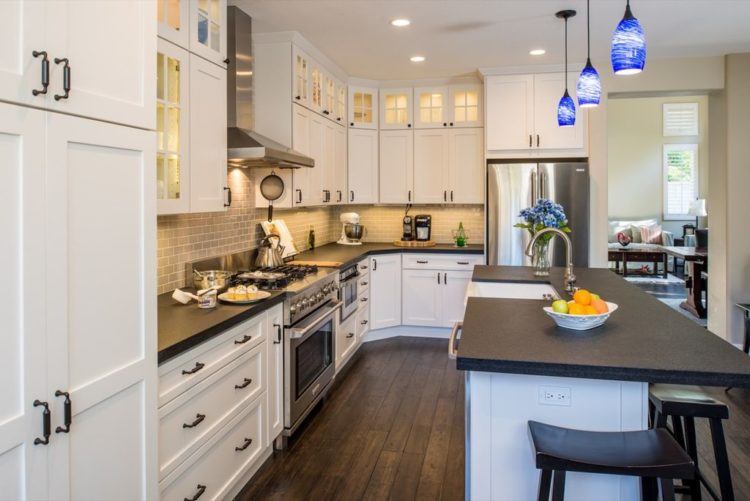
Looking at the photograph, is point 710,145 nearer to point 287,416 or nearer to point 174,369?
point 287,416

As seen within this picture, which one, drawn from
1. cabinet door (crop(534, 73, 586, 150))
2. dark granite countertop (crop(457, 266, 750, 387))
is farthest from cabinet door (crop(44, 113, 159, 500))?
cabinet door (crop(534, 73, 586, 150))

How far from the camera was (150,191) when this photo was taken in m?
1.69

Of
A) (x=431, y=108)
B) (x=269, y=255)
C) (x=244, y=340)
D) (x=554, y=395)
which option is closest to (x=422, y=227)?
(x=431, y=108)

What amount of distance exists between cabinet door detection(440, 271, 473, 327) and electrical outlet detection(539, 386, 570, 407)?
3.61m

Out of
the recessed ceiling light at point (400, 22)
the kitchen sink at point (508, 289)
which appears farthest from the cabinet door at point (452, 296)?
the recessed ceiling light at point (400, 22)

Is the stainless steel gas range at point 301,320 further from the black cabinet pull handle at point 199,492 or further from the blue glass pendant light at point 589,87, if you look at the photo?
the blue glass pendant light at point 589,87

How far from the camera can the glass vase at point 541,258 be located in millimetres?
3621

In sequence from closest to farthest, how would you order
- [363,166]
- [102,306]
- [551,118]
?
[102,306], [551,118], [363,166]

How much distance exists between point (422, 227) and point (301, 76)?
88.2 inches

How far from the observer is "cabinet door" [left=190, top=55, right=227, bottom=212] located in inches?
108

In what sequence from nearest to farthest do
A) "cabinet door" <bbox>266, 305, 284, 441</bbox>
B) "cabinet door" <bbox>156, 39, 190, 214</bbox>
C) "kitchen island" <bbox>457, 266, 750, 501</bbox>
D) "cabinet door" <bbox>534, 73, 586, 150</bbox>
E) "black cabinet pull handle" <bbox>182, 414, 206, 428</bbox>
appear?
"kitchen island" <bbox>457, 266, 750, 501</bbox>, "black cabinet pull handle" <bbox>182, 414, 206, 428</bbox>, "cabinet door" <bbox>156, 39, 190, 214</bbox>, "cabinet door" <bbox>266, 305, 284, 441</bbox>, "cabinet door" <bbox>534, 73, 586, 150</bbox>

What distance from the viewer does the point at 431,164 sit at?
5781mm

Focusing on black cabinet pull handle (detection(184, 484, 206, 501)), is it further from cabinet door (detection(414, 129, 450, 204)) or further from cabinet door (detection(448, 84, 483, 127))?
cabinet door (detection(448, 84, 483, 127))

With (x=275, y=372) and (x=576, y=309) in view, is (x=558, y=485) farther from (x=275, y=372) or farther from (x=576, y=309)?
(x=275, y=372)
